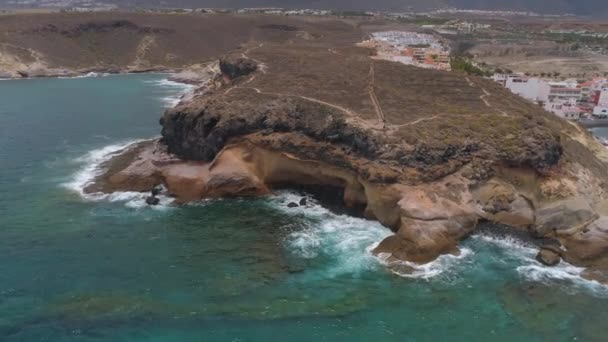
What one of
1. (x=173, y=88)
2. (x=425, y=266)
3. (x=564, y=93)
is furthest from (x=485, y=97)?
(x=173, y=88)

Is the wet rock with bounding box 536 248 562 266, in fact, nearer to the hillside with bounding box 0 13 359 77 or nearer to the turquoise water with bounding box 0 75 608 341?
the turquoise water with bounding box 0 75 608 341

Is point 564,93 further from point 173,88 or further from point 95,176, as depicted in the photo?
point 95,176

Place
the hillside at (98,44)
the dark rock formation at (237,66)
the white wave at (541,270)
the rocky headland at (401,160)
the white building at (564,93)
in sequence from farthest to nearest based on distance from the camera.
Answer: the hillside at (98,44) < the white building at (564,93) < the dark rock formation at (237,66) < the rocky headland at (401,160) < the white wave at (541,270)

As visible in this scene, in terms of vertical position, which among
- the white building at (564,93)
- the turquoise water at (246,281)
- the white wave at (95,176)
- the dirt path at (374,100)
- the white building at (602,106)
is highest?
the dirt path at (374,100)

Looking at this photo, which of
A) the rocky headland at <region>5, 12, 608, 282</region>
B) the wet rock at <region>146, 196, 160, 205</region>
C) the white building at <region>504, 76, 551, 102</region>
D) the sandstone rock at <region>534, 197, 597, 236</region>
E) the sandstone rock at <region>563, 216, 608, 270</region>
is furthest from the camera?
the white building at <region>504, 76, 551, 102</region>

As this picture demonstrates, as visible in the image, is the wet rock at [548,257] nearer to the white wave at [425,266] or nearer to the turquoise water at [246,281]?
the turquoise water at [246,281]

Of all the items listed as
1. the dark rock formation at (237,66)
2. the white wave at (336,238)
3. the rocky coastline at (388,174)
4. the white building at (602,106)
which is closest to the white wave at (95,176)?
the rocky coastline at (388,174)

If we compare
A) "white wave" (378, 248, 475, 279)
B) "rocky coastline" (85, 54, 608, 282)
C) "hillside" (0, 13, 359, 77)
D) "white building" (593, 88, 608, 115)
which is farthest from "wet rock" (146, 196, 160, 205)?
"hillside" (0, 13, 359, 77)
